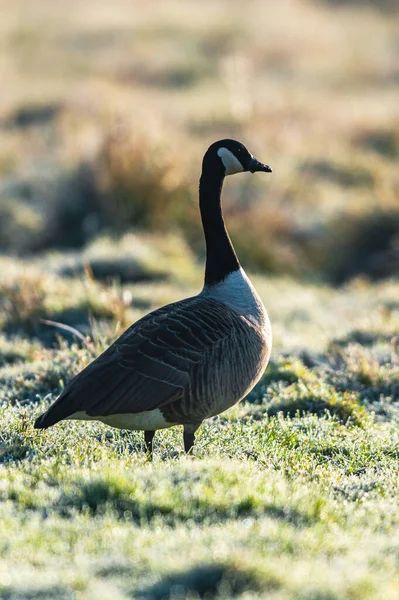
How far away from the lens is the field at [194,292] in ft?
13.7

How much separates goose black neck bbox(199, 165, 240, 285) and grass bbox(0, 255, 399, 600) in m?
1.13

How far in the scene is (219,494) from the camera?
15.7ft

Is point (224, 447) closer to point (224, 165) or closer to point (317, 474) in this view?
point (317, 474)

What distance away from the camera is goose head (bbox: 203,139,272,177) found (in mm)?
6664

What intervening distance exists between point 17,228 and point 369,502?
36.7 feet

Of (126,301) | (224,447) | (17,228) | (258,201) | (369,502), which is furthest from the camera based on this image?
(258,201)

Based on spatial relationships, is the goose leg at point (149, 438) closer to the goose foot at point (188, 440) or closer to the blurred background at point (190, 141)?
the goose foot at point (188, 440)

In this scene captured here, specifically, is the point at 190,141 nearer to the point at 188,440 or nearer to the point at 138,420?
the point at 188,440

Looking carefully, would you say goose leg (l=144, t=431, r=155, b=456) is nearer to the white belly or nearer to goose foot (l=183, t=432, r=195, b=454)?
goose foot (l=183, t=432, r=195, b=454)

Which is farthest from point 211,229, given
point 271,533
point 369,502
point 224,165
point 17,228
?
point 17,228

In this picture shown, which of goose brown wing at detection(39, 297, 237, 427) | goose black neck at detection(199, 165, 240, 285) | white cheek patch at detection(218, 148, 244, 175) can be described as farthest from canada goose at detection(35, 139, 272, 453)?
white cheek patch at detection(218, 148, 244, 175)

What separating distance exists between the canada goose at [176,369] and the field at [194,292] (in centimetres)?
28

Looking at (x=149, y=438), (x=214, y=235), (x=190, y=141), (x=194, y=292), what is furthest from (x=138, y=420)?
(x=190, y=141)

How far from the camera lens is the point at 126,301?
361 inches
